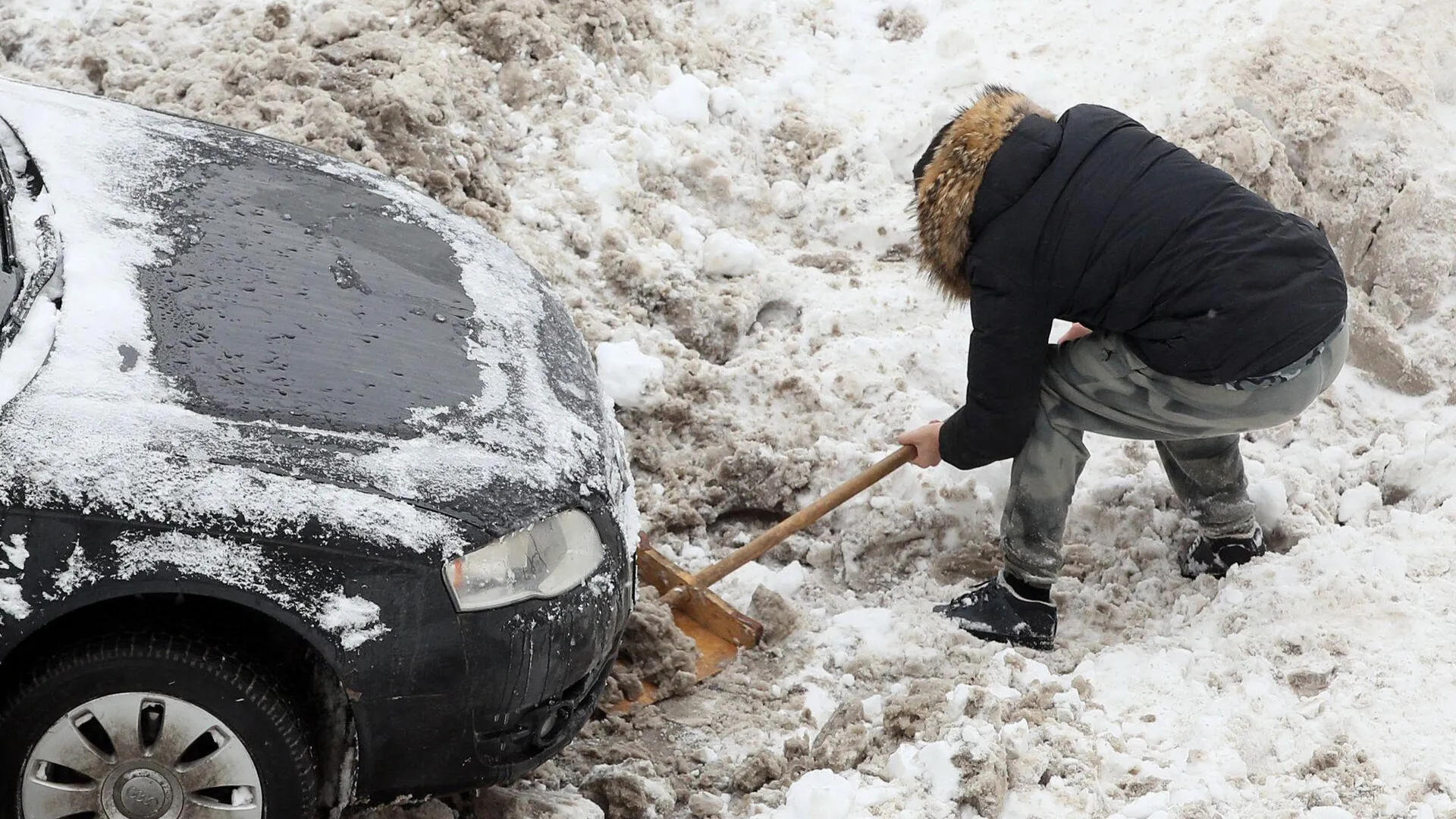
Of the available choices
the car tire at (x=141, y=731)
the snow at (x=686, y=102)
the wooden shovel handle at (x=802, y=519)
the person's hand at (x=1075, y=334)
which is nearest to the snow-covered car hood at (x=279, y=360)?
the car tire at (x=141, y=731)

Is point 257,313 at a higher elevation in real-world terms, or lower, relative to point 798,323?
higher

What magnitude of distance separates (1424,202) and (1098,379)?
2611mm

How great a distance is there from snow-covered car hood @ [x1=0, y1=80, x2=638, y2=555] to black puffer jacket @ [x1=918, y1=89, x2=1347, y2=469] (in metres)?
1.10

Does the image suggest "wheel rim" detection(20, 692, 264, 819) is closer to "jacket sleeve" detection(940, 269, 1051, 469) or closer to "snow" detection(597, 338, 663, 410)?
"jacket sleeve" detection(940, 269, 1051, 469)

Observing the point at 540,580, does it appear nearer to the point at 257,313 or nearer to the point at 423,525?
the point at 423,525

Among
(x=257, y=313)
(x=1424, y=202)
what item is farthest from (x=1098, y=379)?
(x=1424, y=202)

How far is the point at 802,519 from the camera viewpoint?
3803 millimetres

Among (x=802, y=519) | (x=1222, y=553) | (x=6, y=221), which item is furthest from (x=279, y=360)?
(x=1222, y=553)

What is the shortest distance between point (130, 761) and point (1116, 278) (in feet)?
8.48

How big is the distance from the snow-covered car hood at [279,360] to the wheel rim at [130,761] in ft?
1.29

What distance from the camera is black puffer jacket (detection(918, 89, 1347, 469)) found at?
320 cm

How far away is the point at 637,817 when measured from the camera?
306cm

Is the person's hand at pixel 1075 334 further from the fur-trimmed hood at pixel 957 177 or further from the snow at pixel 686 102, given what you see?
the snow at pixel 686 102

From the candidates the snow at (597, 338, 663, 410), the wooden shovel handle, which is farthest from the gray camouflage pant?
the snow at (597, 338, 663, 410)
